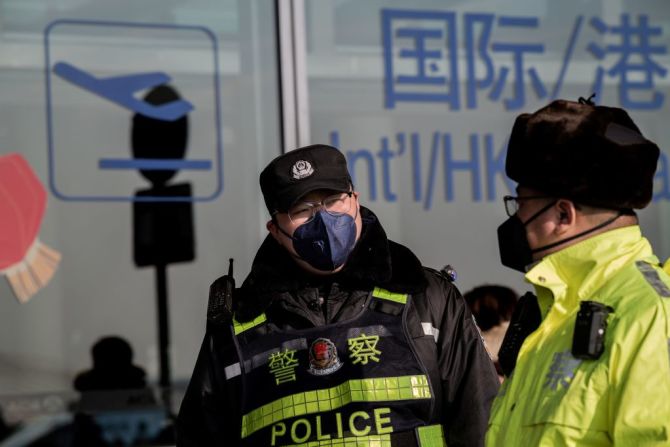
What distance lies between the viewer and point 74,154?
15.5 feet

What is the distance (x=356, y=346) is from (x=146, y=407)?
2.09 metres

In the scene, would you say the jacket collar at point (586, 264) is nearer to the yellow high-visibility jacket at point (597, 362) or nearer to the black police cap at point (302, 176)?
the yellow high-visibility jacket at point (597, 362)

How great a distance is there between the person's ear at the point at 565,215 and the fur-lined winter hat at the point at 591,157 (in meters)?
0.02

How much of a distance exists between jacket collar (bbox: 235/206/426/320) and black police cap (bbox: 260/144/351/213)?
132 mm

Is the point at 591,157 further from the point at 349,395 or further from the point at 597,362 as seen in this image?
the point at 349,395

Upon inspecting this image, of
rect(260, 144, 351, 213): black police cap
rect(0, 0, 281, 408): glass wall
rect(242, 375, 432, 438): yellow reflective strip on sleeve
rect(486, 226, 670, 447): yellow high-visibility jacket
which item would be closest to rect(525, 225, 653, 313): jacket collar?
rect(486, 226, 670, 447): yellow high-visibility jacket

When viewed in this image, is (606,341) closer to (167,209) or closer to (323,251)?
(323,251)

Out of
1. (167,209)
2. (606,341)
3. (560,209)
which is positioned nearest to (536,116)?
(560,209)

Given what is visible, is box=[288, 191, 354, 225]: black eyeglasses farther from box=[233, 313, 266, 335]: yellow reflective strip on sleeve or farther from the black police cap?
box=[233, 313, 266, 335]: yellow reflective strip on sleeve

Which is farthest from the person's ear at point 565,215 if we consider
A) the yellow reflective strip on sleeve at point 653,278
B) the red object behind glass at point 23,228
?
the red object behind glass at point 23,228

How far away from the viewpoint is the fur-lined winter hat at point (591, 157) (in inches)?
82.4

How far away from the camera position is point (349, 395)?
9.27 ft

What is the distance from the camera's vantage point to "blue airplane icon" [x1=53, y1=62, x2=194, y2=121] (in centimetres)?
475

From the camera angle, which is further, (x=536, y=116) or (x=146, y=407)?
(x=146, y=407)
